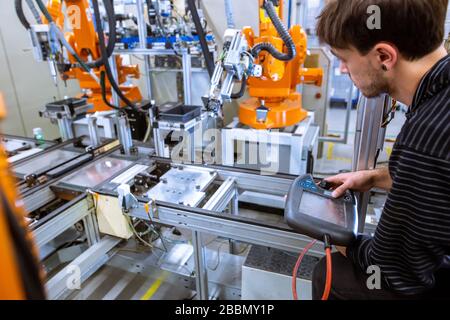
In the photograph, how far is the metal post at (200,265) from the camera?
4.37 ft

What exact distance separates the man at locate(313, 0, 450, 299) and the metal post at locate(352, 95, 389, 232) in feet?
0.99

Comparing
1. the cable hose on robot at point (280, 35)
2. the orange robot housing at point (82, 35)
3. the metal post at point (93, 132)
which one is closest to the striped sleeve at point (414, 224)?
the cable hose on robot at point (280, 35)

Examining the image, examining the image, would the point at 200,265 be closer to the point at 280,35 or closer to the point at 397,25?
the point at 397,25

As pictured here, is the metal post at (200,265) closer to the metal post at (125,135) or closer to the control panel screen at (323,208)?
the control panel screen at (323,208)

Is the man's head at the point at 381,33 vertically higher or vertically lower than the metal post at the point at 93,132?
higher

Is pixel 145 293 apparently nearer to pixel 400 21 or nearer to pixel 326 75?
pixel 400 21

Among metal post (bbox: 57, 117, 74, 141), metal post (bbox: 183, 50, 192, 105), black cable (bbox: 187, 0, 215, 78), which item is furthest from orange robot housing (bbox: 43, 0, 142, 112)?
black cable (bbox: 187, 0, 215, 78)

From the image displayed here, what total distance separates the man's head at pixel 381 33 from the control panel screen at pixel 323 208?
373mm

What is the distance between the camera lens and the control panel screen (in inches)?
35.5

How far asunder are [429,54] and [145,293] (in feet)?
6.55

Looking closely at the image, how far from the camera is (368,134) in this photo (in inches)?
47.2

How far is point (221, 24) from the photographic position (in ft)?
11.4

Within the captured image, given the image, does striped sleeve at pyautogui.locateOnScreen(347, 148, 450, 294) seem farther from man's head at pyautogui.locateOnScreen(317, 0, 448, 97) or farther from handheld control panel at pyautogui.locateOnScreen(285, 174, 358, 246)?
man's head at pyautogui.locateOnScreen(317, 0, 448, 97)
